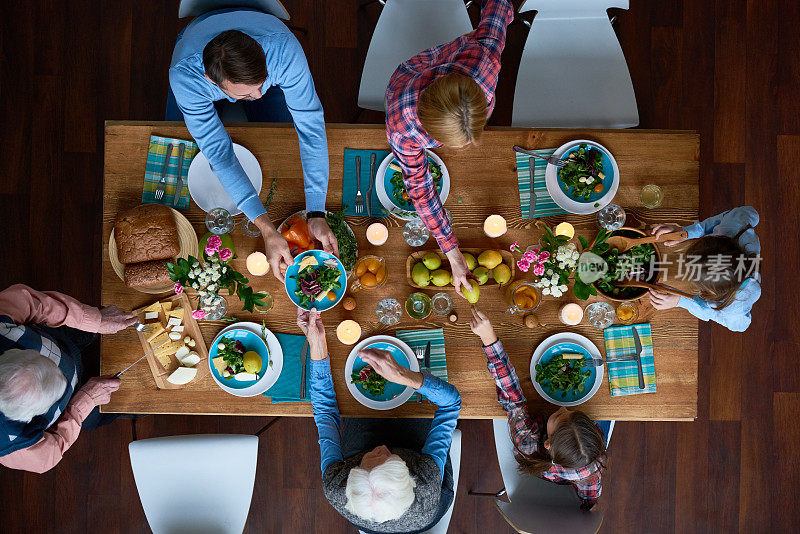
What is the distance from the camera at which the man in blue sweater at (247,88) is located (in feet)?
5.47

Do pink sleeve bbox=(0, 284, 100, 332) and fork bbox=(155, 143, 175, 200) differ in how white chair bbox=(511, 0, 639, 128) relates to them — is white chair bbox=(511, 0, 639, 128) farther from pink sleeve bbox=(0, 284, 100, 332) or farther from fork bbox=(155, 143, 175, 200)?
pink sleeve bbox=(0, 284, 100, 332)

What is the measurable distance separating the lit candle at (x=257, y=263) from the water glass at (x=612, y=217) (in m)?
1.35

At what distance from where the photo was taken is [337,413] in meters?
2.07

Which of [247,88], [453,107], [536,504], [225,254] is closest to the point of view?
[453,107]

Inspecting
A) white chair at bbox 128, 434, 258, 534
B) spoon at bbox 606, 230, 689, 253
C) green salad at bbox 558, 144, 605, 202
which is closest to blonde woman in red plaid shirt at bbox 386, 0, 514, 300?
green salad at bbox 558, 144, 605, 202

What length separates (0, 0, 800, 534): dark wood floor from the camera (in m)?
3.08

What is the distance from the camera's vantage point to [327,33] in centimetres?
320

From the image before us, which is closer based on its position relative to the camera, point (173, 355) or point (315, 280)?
point (315, 280)

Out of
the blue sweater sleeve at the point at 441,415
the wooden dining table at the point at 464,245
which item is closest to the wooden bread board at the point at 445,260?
the wooden dining table at the point at 464,245

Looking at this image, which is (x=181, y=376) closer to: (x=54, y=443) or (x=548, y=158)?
(x=54, y=443)

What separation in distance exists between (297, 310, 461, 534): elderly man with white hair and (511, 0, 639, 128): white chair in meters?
1.38

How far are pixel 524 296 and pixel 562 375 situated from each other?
0.35 m

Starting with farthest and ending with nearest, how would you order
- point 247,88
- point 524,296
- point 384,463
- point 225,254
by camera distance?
point 524,296 < point 225,254 < point 384,463 < point 247,88

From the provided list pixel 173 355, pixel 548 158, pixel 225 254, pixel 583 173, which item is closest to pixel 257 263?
pixel 225 254
